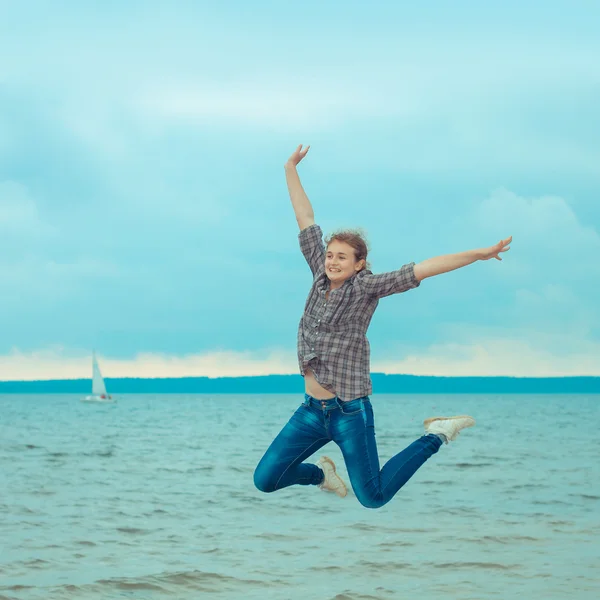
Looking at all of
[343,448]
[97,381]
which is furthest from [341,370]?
[97,381]

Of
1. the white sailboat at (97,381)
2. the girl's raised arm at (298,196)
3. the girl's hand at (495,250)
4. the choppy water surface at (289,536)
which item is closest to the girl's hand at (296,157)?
the girl's raised arm at (298,196)

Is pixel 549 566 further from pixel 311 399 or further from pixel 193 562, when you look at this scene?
pixel 311 399

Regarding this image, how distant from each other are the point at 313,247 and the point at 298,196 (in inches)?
20.1

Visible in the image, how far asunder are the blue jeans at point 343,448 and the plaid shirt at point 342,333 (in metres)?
0.15

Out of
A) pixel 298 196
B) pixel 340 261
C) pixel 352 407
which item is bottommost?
pixel 352 407

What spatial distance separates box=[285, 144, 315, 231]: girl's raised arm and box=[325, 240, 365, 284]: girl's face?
55 centimetres

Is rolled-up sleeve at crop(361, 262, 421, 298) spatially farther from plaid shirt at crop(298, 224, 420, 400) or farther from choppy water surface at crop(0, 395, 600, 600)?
choppy water surface at crop(0, 395, 600, 600)

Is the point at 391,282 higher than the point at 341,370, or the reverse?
the point at 391,282

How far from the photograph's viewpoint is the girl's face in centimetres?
646

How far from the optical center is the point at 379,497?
6703 mm

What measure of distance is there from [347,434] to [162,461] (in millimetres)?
22807

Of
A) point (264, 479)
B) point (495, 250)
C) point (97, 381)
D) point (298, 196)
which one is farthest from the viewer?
point (97, 381)

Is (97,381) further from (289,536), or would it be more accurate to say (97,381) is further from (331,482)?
(331,482)

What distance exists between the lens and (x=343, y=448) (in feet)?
21.7
